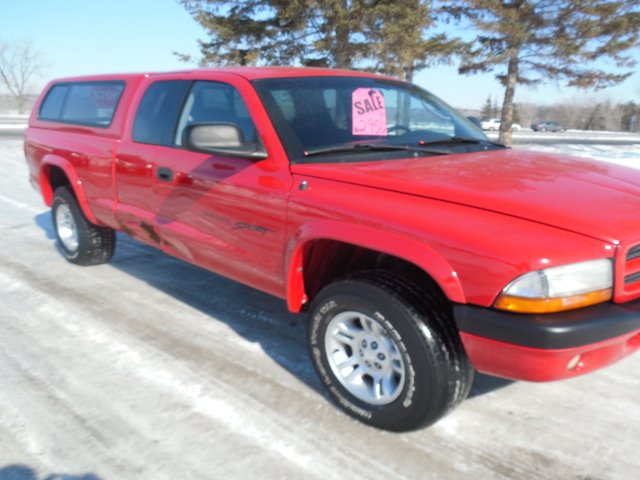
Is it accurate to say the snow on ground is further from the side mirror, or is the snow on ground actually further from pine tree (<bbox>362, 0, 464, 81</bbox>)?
the side mirror

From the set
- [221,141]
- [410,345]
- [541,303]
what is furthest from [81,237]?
[541,303]

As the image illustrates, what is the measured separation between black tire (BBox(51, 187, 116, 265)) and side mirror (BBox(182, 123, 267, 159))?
8.44 feet

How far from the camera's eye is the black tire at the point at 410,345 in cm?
240

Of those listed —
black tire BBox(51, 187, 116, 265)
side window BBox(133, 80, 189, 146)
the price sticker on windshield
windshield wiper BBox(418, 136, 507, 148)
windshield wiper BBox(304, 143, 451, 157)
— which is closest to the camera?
windshield wiper BBox(304, 143, 451, 157)

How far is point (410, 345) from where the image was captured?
243 cm

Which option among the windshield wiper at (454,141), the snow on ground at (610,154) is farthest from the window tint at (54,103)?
the snow on ground at (610,154)

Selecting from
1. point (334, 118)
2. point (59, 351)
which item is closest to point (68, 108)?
point (59, 351)

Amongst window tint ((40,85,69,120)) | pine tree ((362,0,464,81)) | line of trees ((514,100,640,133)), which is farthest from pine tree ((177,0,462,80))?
line of trees ((514,100,640,133))

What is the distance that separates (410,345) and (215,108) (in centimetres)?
205

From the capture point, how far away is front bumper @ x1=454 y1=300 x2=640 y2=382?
209cm

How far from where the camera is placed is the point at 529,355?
2.13 metres

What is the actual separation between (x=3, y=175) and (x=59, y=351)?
9.38 meters

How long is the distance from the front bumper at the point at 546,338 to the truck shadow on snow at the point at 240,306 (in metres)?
0.89

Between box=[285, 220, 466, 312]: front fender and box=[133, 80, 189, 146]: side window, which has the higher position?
box=[133, 80, 189, 146]: side window
